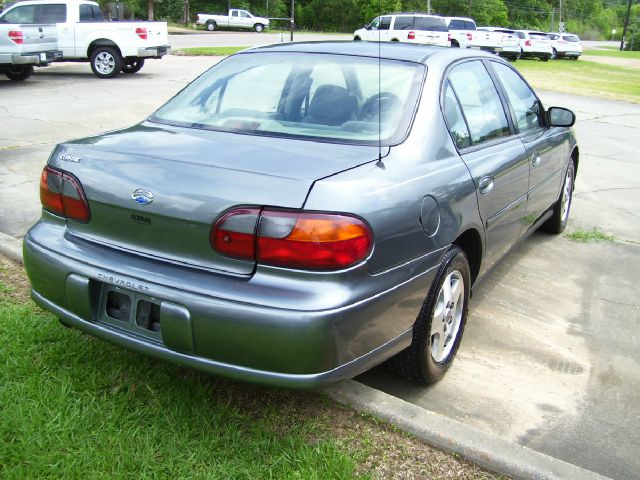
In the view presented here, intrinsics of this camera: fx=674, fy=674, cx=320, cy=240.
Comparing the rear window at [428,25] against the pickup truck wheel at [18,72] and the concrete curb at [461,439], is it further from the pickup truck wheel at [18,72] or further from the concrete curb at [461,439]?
the concrete curb at [461,439]

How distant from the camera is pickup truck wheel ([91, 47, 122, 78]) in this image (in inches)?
639

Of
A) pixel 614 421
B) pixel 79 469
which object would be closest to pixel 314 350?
pixel 79 469

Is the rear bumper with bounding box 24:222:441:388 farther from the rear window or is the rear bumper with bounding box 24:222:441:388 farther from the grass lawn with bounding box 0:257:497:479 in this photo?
the rear window

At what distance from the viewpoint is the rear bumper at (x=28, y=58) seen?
46.6 ft

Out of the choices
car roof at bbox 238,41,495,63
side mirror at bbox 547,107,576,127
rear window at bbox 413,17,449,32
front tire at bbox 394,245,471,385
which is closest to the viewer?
front tire at bbox 394,245,471,385

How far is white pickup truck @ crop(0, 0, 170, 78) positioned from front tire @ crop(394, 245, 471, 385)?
14.8 metres

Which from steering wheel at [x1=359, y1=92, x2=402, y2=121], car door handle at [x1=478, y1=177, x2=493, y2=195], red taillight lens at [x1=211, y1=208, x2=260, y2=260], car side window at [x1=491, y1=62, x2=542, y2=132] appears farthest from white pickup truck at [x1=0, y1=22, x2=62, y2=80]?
red taillight lens at [x1=211, y1=208, x2=260, y2=260]

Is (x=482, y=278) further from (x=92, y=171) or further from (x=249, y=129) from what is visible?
(x=92, y=171)

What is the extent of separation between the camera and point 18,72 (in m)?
15.4

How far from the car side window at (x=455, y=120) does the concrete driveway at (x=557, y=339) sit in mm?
1168

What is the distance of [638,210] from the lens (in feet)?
22.7

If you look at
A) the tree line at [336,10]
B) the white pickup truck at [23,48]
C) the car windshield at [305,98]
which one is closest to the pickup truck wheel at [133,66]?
the white pickup truck at [23,48]

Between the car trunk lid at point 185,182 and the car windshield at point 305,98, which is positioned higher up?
the car windshield at point 305,98

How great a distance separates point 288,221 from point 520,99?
276cm
